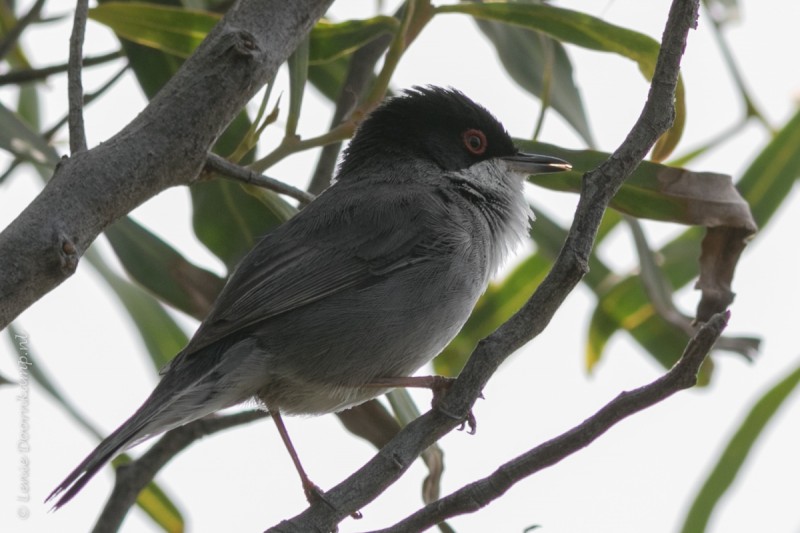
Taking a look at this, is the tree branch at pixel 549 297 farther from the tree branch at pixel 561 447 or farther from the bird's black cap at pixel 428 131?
the bird's black cap at pixel 428 131

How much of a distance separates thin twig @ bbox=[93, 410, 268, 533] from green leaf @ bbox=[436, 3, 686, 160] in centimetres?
203

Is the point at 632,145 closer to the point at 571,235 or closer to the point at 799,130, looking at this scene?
the point at 571,235

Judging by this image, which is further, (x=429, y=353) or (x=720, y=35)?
(x=720, y=35)

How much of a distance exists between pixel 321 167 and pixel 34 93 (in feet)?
7.22

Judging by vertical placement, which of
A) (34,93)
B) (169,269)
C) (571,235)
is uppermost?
(34,93)

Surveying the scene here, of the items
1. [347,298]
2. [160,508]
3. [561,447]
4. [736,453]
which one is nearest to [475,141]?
[347,298]

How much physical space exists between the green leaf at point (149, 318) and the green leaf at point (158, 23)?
44.1 inches

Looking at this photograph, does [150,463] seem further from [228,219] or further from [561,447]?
[561,447]

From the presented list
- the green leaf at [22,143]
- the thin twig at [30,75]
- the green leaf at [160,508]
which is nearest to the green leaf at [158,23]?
the thin twig at [30,75]

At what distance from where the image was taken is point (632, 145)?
304cm

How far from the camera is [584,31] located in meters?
4.64

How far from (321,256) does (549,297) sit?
69.2 inches

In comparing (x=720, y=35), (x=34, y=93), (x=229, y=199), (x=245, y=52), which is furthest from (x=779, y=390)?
(x=34, y=93)

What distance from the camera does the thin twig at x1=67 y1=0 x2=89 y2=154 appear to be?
3.10 metres
